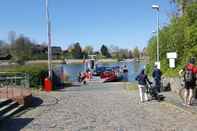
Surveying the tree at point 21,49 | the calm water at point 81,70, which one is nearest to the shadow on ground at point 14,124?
the calm water at point 81,70

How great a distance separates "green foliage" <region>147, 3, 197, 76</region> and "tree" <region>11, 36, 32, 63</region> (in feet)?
264

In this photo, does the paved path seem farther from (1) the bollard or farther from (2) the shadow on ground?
(1) the bollard

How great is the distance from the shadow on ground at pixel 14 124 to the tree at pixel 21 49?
109454 millimetres

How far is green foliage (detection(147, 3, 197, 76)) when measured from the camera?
3116 centimetres

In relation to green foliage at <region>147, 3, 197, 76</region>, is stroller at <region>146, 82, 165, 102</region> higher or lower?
lower

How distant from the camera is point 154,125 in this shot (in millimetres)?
14359

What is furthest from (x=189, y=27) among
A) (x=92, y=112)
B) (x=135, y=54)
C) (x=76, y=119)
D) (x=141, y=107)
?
(x=135, y=54)

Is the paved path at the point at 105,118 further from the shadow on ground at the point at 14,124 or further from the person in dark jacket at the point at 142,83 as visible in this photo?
the person in dark jacket at the point at 142,83

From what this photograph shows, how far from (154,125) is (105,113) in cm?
390

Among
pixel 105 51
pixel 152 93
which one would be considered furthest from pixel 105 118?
pixel 105 51

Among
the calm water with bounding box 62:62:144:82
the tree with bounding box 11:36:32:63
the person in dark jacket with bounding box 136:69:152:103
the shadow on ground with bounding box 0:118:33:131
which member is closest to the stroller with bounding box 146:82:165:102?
the person in dark jacket with bounding box 136:69:152:103

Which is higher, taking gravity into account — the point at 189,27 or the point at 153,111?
the point at 189,27

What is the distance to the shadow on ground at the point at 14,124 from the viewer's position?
47.0 ft

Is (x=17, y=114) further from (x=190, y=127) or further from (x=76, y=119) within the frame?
(x=190, y=127)
